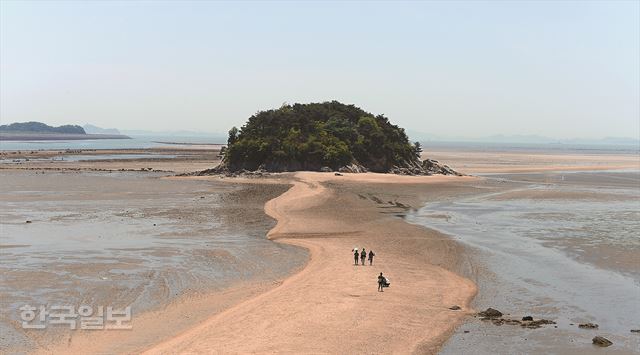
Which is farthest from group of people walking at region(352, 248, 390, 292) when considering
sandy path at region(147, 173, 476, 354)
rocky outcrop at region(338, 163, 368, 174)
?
rocky outcrop at region(338, 163, 368, 174)

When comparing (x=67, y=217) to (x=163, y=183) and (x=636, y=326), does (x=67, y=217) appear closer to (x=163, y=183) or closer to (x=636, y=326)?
(x=163, y=183)

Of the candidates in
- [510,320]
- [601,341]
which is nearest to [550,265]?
[510,320]

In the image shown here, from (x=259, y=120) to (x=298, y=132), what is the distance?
9955mm

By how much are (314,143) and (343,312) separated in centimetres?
7365

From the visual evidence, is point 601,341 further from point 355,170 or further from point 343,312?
point 355,170

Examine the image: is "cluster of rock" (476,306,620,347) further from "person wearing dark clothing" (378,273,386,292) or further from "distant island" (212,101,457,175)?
"distant island" (212,101,457,175)

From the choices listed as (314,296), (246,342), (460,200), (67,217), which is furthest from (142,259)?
(460,200)

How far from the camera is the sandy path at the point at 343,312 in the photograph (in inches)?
696

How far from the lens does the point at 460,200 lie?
2474 inches

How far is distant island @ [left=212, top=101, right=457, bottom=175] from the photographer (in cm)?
9331

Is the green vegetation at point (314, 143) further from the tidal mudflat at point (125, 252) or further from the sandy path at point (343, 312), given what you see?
the sandy path at point (343, 312)

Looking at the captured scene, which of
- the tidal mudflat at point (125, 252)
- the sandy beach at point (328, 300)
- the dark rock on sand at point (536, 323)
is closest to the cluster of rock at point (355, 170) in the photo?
the tidal mudflat at point (125, 252)

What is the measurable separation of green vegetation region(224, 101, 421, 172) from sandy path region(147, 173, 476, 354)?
5901 cm

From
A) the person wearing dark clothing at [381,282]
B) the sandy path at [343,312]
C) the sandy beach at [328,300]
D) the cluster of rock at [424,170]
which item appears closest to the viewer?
the sandy path at [343,312]
